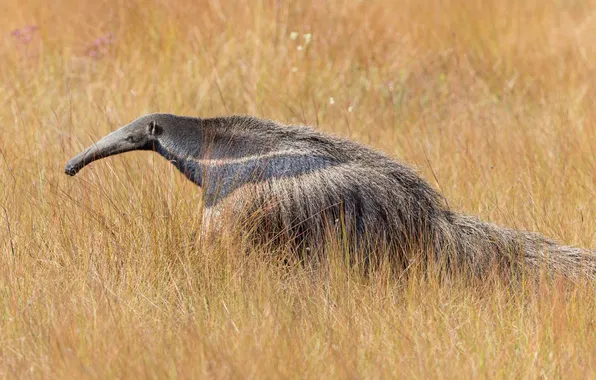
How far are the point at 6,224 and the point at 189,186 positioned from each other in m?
1.28

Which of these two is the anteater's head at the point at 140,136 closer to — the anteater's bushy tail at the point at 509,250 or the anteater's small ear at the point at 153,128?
the anteater's small ear at the point at 153,128

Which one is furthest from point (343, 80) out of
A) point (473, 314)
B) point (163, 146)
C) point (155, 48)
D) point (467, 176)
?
point (473, 314)

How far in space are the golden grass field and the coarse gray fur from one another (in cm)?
22

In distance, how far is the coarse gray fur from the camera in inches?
199

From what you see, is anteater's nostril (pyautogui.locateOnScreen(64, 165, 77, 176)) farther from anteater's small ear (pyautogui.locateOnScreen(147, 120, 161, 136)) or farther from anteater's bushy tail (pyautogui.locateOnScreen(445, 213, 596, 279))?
anteater's bushy tail (pyautogui.locateOnScreen(445, 213, 596, 279))

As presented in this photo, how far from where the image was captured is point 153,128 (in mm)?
5621

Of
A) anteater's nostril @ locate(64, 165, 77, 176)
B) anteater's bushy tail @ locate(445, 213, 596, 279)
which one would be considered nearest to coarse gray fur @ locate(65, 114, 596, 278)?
anteater's bushy tail @ locate(445, 213, 596, 279)

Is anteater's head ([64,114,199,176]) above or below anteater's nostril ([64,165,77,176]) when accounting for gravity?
above

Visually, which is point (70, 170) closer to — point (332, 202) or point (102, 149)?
point (102, 149)

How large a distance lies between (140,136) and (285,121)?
2501mm

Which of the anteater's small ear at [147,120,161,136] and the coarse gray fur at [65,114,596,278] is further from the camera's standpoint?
the anteater's small ear at [147,120,161,136]

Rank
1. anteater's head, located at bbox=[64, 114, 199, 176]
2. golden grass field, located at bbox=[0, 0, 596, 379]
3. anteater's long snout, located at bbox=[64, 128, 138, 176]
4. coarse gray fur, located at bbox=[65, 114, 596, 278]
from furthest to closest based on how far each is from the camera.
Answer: anteater's long snout, located at bbox=[64, 128, 138, 176] → anteater's head, located at bbox=[64, 114, 199, 176] → coarse gray fur, located at bbox=[65, 114, 596, 278] → golden grass field, located at bbox=[0, 0, 596, 379]

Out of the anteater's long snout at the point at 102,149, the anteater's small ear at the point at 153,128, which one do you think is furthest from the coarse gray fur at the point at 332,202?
the anteater's long snout at the point at 102,149

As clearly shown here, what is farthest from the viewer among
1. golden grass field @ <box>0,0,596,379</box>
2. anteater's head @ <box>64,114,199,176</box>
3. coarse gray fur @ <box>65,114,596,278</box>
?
anteater's head @ <box>64,114,199,176</box>
